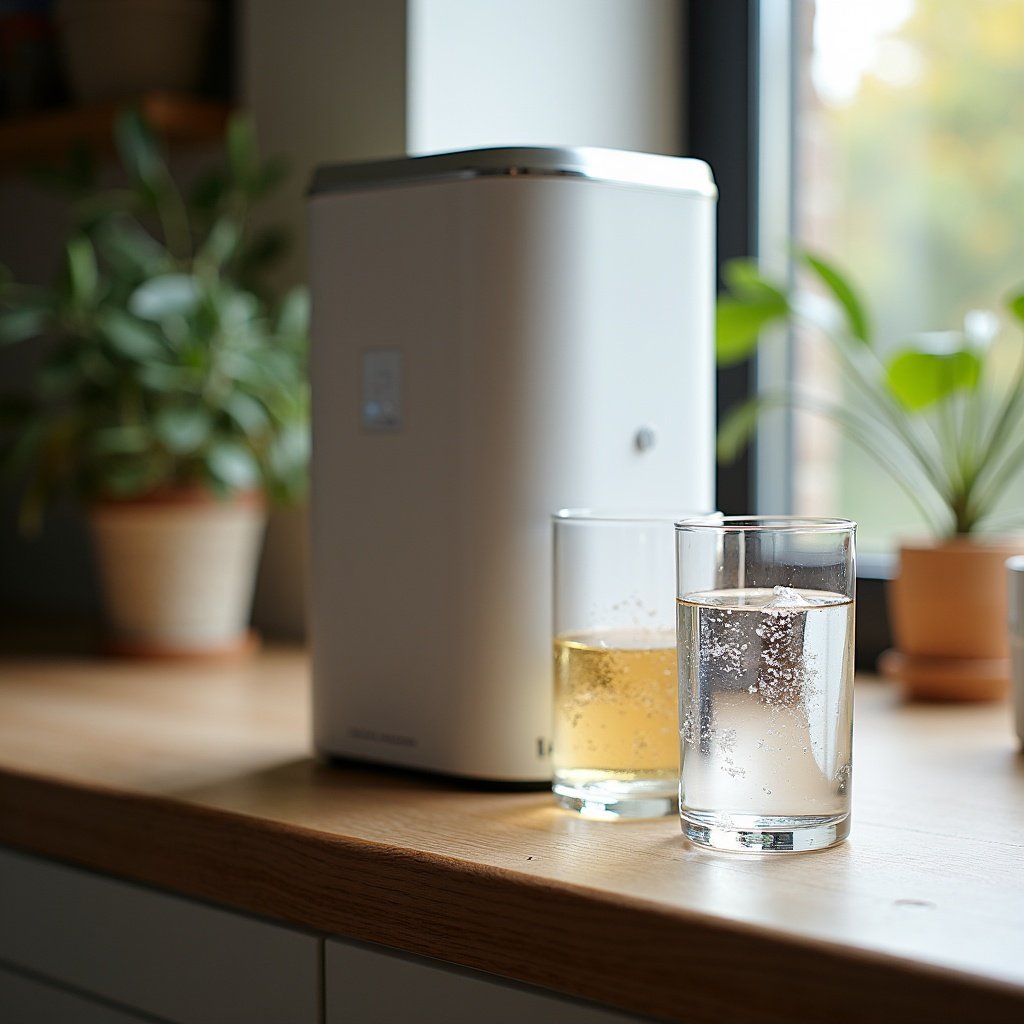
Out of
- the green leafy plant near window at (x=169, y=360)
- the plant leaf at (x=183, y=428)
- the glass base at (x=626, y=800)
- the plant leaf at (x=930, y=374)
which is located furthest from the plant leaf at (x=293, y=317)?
the glass base at (x=626, y=800)

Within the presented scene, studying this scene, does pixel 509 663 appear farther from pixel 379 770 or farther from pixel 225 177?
pixel 225 177

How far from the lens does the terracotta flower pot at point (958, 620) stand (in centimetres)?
109

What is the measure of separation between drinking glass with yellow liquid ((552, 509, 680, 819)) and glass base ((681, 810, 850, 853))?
0.25 ft

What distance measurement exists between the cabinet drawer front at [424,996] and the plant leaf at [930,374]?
632 mm

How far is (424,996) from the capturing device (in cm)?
67

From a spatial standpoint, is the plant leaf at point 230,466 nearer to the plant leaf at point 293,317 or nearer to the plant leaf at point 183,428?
the plant leaf at point 183,428

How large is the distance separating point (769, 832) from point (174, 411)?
2.60 ft

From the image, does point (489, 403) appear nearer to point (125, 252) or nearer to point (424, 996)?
point (424, 996)

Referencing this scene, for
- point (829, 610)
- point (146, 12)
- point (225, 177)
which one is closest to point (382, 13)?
point (225, 177)

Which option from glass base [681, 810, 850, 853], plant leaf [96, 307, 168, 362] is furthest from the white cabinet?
plant leaf [96, 307, 168, 362]

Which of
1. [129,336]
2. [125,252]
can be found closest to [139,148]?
[125,252]

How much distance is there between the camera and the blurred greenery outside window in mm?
1338

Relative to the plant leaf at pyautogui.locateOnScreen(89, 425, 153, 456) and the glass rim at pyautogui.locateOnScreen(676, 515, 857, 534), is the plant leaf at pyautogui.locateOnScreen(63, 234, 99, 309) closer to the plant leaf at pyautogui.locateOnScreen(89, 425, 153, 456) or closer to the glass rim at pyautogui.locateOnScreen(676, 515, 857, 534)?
the plant leaf at pyautogui.locateOnScreen(89, 425, 153, 456)

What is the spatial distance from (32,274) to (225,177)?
0.48 m
